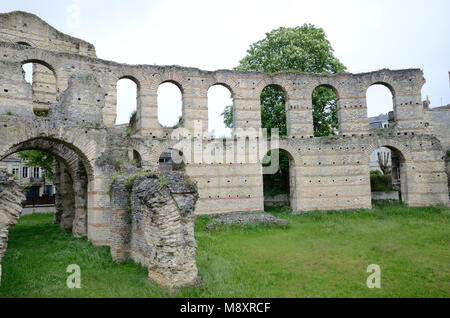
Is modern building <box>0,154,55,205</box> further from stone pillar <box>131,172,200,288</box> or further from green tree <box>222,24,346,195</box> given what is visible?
stone pillar <box>131,172,200,288</box>

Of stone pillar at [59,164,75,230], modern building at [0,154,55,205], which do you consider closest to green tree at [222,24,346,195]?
stone pillar at [59,164,75,230]

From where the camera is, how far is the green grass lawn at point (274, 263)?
6785 millimetres

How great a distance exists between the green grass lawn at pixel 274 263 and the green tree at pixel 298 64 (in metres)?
9.10

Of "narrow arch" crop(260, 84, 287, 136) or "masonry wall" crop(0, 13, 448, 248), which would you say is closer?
"masonry wall" crop(0, 13, 448, 248)

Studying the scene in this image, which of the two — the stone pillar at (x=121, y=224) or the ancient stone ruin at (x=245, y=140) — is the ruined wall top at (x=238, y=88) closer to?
the ancient stone ruin at (x=245, y=140)

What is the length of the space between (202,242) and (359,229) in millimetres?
6797

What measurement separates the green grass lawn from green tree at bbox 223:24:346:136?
29.9 feet

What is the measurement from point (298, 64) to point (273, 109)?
3789 millimetres

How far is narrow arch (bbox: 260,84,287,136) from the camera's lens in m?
21.4

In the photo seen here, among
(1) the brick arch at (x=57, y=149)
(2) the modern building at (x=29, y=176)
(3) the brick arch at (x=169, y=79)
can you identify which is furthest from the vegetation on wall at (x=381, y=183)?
(2) the modern building at (x=29, y=176)

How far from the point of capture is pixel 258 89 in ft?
57.3

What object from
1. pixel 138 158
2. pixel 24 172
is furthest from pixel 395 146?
pixel 24 172
